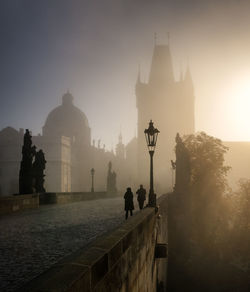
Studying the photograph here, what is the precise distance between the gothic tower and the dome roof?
60.4 feet

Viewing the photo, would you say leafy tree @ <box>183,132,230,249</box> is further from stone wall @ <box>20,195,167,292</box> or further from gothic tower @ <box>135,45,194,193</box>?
gothic tower @ <box>135,45,194,193</box>

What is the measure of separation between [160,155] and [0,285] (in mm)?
79282

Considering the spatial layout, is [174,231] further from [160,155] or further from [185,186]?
[160,155]

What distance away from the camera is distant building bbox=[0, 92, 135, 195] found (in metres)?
67.6

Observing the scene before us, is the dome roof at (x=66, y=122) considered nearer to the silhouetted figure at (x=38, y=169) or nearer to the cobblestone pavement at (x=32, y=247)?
the silhouetted figure at (x=38, y=169)

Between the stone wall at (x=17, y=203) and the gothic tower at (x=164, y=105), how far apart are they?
215ft

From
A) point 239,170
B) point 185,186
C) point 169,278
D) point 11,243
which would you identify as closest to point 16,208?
point 11,243

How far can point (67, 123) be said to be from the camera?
288 feet

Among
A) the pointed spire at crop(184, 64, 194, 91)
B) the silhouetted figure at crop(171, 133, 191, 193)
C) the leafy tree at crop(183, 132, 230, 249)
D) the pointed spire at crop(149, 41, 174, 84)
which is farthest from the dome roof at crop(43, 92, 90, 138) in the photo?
the silhouetted figure at crop(171, 133, 191, 193)

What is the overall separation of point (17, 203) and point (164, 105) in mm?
72053

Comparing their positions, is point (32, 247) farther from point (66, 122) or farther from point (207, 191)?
point (66, 122)

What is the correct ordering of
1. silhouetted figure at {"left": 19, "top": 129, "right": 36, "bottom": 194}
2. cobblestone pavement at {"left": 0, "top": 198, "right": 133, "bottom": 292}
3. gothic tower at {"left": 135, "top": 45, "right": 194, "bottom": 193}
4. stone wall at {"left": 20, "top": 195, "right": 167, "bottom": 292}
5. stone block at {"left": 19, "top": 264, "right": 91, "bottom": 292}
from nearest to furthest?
1. stone block at {"left": 19, "top": 264, "right": 91, "bottom": 292}
2. stone wall at {"left": 20, "top": 195, "right": 167, "bottom": 292}
3. cobblestone pavement at {"left": 0, "top": 198, "right": 133, "bottom": 292}
4. silhouetted figure at {"left": 19, "top": 129, "right": 36, "bottom": 194}
5. gothic tower at {"left": 135, "top": 45, "right": 194, "bottom": 193}

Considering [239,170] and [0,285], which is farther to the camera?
[239,170]

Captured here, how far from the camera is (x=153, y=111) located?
83812 mm
